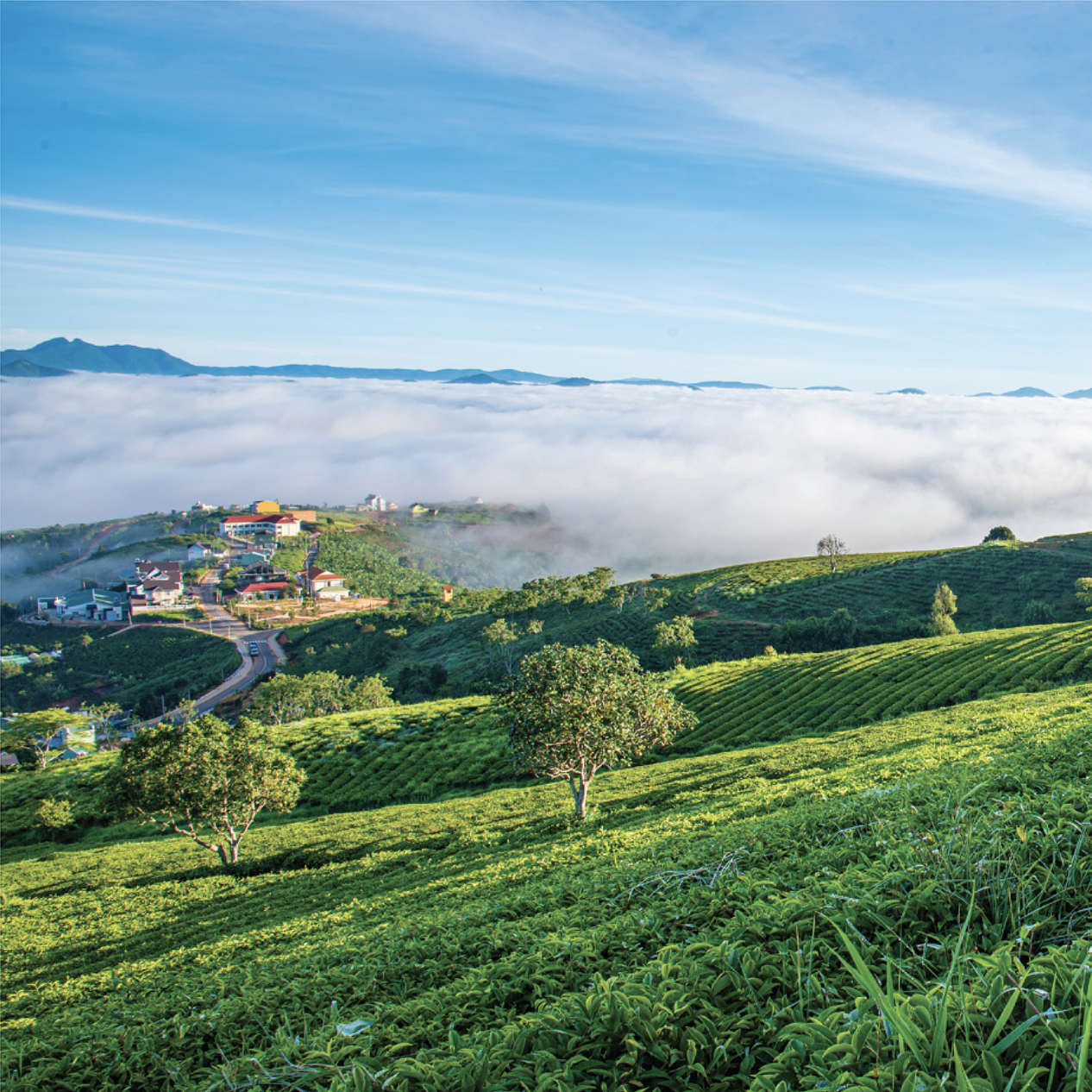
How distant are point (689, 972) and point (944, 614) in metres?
74.7

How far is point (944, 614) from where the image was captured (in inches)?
2648

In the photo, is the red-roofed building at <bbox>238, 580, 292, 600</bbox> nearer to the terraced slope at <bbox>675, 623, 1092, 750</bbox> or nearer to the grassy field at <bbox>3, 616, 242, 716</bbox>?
the grassy field at <bbox>3, 616, 242, 716</bbox>

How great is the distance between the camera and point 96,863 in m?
27.9

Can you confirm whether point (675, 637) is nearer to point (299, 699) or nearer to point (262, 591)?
point (299, 699)

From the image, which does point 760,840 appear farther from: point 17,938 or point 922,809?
point 17,938

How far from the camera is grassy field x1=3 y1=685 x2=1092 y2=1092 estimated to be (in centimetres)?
297

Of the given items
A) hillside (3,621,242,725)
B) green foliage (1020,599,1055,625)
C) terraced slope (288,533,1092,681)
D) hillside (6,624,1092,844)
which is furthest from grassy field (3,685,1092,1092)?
hillside (3,621,242,725)

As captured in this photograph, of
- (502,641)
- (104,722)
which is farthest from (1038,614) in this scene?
(104,722)

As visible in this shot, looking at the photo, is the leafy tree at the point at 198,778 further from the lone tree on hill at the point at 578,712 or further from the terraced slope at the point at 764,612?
the terraced slope at the point at 764,612

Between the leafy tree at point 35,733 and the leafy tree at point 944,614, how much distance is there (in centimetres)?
8826

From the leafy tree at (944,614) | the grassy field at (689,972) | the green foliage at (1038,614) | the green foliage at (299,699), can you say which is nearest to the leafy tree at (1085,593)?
the green foliage at (1038,614)

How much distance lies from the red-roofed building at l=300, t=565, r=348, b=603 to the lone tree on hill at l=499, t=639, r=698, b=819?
6000 inches

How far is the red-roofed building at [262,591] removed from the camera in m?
163

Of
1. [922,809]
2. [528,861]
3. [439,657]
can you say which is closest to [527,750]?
[528,861]
